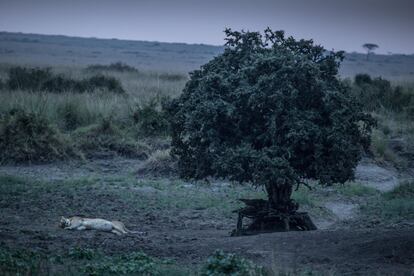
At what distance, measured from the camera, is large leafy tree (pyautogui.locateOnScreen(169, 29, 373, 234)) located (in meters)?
10.2

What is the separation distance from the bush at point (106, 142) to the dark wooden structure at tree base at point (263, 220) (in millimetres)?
9030

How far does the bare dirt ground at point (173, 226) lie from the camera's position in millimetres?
9227

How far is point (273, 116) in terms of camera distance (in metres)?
10.2

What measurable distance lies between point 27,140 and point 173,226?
7383 millimetres

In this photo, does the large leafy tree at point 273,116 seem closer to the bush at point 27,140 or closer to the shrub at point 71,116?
the bush at point 27,140

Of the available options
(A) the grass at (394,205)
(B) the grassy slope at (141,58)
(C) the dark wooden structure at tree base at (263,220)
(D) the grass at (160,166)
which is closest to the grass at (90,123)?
(D) the grass at (160,166)

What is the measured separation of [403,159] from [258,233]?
12.3 m

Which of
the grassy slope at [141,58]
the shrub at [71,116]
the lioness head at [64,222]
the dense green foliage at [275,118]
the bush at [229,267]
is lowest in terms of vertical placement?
the grassy slope at [141,58]

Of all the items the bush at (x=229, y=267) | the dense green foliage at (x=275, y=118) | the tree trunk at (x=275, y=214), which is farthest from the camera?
the tree trunk at (x=275, y=214)

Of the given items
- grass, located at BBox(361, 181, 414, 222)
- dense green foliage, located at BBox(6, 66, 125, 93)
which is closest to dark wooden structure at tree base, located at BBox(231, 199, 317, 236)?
grass, located at BBox(361, 181, 414, 222)

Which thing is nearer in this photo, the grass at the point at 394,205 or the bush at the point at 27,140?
the grass at the point at 394,205

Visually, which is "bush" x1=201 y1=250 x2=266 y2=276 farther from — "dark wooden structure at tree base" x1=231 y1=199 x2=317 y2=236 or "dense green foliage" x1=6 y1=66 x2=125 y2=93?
"dense green foliage" x1=6 y1=66 x2=125 y2=93

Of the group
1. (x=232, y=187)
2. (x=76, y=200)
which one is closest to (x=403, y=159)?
(x=232, y=187)

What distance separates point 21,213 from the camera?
1353 cm
